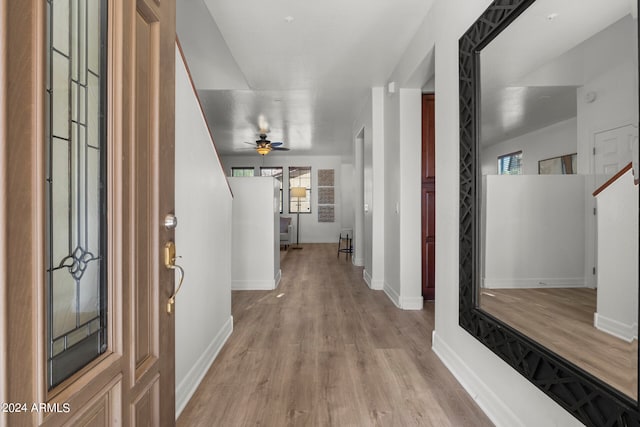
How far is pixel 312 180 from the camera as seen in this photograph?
394 inches

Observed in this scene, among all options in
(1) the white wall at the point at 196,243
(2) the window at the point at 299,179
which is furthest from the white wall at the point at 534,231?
(2) the window at the point at 299,179

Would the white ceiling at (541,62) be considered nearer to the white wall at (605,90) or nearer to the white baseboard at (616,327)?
the white wall at (605,90)

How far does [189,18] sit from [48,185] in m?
2.84

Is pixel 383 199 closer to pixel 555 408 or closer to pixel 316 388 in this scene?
pixel 316 388

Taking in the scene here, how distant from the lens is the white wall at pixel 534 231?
48.9 inches

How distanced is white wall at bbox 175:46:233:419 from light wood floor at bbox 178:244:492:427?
0.57 ft

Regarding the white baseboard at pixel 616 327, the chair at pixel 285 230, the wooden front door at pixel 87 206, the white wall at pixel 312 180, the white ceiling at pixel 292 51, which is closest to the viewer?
the wooden front door at pixel 87 206

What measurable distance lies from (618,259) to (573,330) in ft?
1.11

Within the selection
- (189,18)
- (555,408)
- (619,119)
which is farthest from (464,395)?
(189,18)

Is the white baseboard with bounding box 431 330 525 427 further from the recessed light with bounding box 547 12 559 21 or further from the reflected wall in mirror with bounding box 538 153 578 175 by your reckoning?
the recessed light with bounding box 547 12 559 21

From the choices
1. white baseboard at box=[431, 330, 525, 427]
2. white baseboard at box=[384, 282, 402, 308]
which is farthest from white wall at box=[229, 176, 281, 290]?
white baseboard at box=[431, 330, 525, 427]

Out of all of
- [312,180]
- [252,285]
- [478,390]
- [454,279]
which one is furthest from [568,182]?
[312,180]

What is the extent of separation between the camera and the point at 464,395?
6.24ft

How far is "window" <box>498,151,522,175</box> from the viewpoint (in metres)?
1.52
